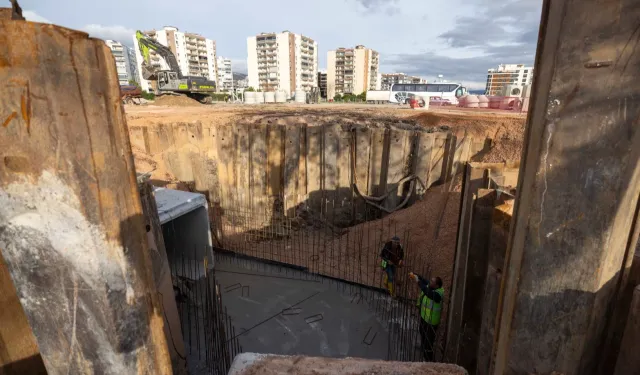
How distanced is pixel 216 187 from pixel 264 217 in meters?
2.33

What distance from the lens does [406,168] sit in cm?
1038

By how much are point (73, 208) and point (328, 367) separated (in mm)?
1594

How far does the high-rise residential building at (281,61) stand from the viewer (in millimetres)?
78562

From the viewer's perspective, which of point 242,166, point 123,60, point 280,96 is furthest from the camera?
point 123,60

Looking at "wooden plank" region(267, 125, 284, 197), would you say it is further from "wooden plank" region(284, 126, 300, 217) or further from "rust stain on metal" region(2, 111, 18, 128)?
"rust stain on metal" region(2, 111, 18, 128)

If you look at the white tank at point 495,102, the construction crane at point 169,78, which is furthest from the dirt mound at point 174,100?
the white tank at point 495,102

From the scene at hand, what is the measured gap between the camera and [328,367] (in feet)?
6.26

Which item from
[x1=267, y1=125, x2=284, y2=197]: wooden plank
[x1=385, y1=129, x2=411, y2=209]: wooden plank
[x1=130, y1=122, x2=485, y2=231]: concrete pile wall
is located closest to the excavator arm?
[x1=130, y1=122, x2=485, y2=231]: concrete pile wall

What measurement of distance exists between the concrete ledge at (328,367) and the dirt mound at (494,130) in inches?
390

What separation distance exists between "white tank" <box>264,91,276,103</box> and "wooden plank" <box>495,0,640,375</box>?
4251 centimetres

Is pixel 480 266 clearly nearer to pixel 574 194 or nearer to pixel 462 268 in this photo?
pixel 462 268

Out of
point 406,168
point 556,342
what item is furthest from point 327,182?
point 556,342

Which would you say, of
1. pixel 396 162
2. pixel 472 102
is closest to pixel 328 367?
pixel 396 162

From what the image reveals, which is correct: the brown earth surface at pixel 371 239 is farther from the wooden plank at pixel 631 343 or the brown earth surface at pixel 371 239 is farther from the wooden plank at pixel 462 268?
the wooden plank at pixel 631 343
